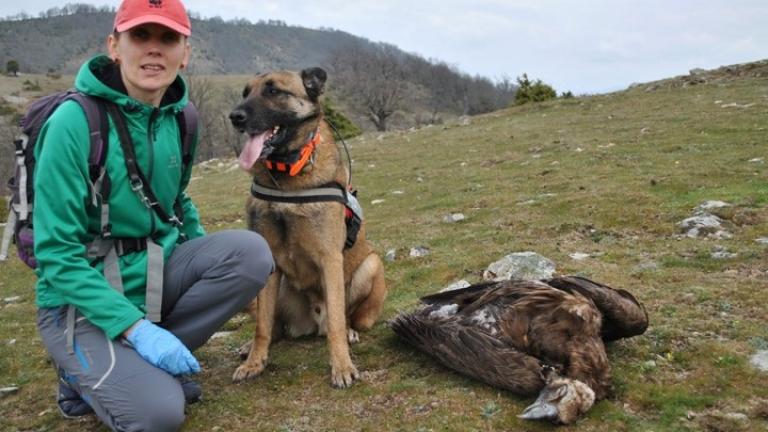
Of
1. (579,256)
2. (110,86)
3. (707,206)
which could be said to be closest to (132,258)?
(110,86)

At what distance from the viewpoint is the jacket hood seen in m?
3.68

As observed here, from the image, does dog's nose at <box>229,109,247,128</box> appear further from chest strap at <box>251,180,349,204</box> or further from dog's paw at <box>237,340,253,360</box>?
dog's paw at <box>237,340,253,360</box>

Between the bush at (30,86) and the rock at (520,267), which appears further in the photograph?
the bush at (30,86)

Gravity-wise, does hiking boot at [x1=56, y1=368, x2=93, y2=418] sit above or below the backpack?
below

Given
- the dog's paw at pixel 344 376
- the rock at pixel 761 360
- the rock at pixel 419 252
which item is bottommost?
the rock at pixel 419 252

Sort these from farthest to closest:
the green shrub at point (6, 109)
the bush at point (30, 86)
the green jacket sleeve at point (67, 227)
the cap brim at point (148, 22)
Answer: the bush at point (30, 86) → the green shrub at point (6, 109) → the cap brim at point (148, 22) → the green jacket sleeve at point (67, 227)

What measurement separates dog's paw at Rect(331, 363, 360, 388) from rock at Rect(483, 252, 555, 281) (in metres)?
2.19

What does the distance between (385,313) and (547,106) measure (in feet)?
80.4

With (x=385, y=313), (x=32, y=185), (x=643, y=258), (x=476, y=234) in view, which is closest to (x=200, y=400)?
(x=32, y=185)

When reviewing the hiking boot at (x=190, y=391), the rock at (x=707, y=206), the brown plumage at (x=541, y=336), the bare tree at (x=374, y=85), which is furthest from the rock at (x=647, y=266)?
the bare tree at (x=374, y=85)

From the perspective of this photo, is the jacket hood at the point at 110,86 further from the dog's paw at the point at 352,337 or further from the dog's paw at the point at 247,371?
the dog's paw at the point at 352,337

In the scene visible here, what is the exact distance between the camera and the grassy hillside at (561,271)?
3.78m

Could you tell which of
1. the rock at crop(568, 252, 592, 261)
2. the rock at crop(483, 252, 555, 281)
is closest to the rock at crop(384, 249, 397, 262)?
the rock at crop(483, 252, 555, 281)

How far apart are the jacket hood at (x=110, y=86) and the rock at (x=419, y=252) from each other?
15.1 feet
